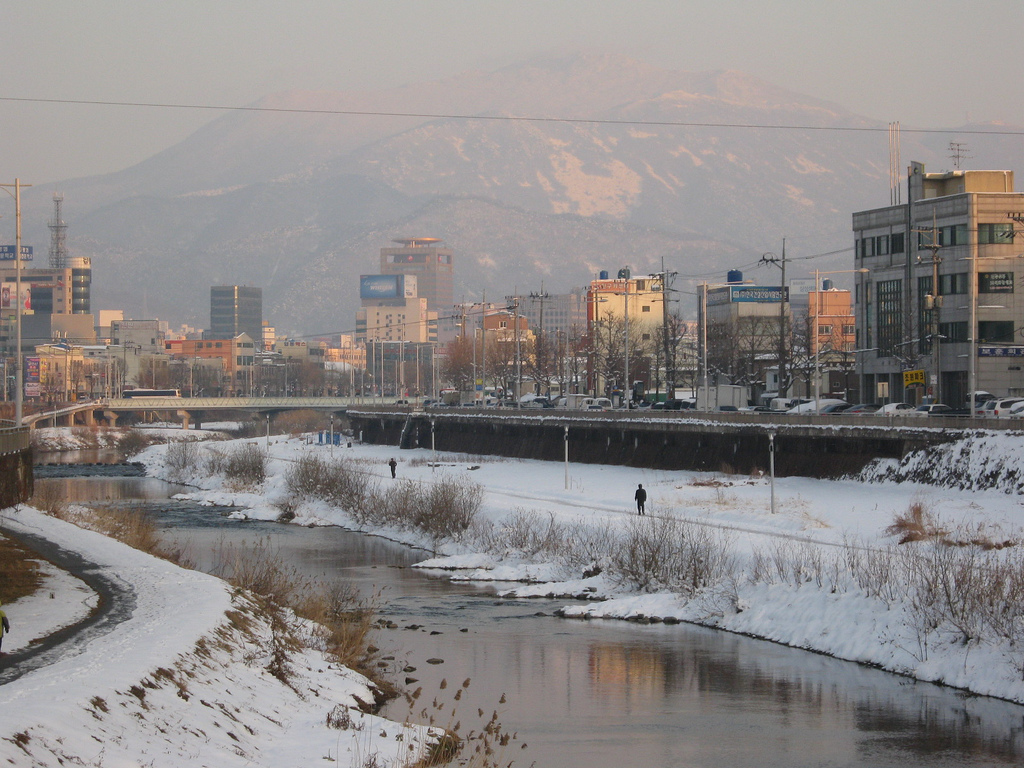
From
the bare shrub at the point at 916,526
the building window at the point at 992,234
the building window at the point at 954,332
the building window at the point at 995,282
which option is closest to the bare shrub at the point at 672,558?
the bare shrub at the point at 916,526

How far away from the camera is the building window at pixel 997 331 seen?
109688 millimetres

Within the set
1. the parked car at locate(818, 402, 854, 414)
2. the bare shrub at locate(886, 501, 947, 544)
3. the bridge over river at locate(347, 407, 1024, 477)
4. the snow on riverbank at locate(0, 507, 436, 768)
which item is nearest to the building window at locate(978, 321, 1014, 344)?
the parked car at locate(818, 402, 854, 414)

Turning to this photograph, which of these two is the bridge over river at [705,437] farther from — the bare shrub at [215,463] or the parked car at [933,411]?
the bare shrub at [215,463]

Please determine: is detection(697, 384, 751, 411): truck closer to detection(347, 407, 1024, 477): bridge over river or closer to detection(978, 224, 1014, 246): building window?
detection(347, 407, 1024, 477): bridge over river

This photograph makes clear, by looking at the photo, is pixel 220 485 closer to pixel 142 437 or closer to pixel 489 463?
pixel 489 463

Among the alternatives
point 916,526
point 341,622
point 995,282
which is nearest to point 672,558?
point 916,526

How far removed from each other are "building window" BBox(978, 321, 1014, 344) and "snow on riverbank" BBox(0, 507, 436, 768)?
87276 millimetres

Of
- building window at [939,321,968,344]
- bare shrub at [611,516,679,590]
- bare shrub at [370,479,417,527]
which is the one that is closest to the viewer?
bare shrub at [611,516,679,590]

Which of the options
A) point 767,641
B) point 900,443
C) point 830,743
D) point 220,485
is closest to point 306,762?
point 830,743

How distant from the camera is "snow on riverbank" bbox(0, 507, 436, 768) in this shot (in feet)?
69.5

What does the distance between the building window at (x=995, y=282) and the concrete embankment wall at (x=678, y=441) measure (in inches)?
1315

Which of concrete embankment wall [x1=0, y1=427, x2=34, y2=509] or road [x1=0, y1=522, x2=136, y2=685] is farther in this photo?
concrete embankment wall [x1=0, y1=427, x2=34, y2=509]

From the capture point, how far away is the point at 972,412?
6981 cm

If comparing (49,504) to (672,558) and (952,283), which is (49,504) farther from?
(952,283)
